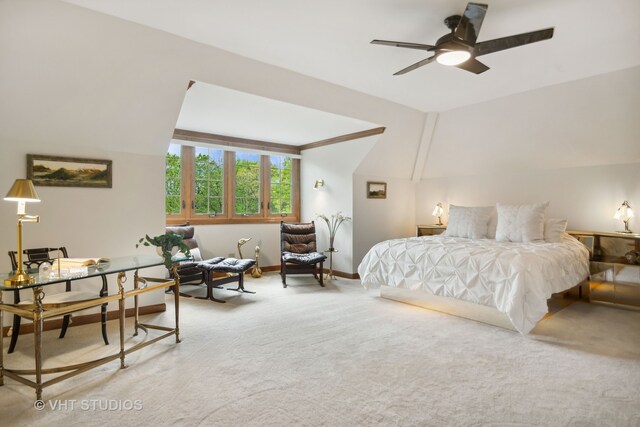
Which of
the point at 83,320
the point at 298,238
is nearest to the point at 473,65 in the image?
the point at 298,238

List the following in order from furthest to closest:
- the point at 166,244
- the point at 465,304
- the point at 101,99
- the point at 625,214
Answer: the point at 625,214, the point at 465,304, the point at 101,99, the point at 166,244

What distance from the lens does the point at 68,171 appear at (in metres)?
3.47

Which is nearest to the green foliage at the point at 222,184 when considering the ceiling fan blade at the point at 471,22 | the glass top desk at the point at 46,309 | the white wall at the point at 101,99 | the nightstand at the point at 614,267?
the white wall at the point at 101,99

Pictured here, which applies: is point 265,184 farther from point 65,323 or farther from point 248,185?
point 65,323

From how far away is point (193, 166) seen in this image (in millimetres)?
5770

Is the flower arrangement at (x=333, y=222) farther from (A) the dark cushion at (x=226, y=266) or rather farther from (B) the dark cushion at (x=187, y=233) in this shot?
(B) the dark cushion at (x=187, y=233)

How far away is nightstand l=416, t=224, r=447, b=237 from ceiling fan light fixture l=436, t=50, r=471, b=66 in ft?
11.6

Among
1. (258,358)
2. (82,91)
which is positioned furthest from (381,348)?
(82,91)

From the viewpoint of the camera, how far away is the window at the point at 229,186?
5.66 metres

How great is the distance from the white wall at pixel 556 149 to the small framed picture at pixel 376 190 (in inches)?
42.0

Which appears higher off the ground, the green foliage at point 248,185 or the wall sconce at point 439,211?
the green foliage at point 248,185

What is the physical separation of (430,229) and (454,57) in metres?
3.79

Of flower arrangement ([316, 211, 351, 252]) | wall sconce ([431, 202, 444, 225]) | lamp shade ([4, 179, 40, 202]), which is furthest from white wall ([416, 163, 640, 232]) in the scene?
lamp shade ([4, 179, 40, 202])

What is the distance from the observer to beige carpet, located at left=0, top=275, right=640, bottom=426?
2.00 meters
